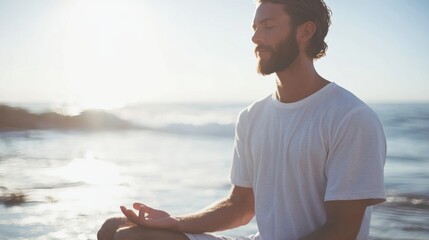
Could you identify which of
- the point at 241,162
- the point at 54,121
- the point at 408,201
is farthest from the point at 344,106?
the point at 54,121

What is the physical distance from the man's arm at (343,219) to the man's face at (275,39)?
75 cm

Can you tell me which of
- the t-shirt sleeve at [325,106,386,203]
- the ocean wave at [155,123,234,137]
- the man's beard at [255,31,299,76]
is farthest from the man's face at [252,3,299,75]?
the ocean wave at [155,123,234,137]

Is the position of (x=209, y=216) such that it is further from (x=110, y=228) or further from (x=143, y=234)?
(x=110, y=228)

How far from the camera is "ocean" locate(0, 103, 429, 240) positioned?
661cm

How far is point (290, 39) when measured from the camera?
302 cm

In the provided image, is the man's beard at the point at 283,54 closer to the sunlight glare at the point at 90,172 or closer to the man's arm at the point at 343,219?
the man's arm at the point at 343,219

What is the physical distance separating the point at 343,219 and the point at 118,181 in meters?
7.41

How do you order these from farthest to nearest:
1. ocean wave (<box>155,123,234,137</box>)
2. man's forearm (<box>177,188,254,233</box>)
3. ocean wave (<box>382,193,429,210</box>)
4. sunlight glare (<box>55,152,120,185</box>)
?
ocean wave (<box>155,123,234,137</box>), sunlight glare (<box>55,152,120,185</box>), ocean wave (<box>382,193,429,210</box>), man's forearm (<box>177,188,254,233</box>)

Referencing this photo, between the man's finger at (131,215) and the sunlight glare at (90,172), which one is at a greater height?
the man's finger at (131,215)

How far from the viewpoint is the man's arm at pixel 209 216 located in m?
3.04

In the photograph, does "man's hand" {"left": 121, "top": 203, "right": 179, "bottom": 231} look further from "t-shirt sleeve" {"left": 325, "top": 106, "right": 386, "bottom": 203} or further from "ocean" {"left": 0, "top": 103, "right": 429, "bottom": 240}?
"ocean" {"left": 0, "top": 103, "right": 429, "bottom": 240}

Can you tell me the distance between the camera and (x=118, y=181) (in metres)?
9.73

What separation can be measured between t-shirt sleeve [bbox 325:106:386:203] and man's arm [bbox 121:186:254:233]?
754mm

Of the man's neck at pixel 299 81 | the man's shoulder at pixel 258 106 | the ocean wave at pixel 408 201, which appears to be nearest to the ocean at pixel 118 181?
the ocean wave at pixel 408 201
